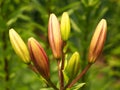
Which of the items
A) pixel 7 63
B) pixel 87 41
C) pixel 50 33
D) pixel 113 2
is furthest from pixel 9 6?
pixel 113 2

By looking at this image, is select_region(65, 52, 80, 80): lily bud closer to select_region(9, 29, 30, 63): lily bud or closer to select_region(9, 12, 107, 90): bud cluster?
select_region(9, 12, 107, 90): bud cluster

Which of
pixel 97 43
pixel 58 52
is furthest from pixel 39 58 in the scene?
pixel 97 43

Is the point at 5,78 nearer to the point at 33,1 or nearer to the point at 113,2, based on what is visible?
the point at 33,1

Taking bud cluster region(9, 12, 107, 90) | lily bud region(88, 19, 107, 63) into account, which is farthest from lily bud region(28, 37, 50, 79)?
lily bud region(88, 19, 107, 63)

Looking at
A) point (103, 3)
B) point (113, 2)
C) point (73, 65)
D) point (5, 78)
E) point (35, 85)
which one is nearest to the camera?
point (73, 65)

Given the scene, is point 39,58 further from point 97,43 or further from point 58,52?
point 97,43

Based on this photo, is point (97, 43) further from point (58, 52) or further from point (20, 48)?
point (20, 48)

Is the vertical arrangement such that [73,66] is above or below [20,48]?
below
